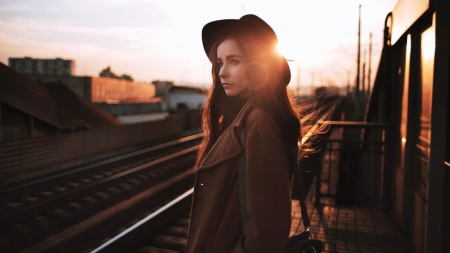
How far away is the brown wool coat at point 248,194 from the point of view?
5.06ft

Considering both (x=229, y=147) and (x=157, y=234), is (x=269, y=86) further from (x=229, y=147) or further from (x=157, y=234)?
(x=157, y=234)

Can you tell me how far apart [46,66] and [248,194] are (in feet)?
109

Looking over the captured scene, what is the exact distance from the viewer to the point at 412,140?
455 cm

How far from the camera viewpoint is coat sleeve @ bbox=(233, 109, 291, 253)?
5.02 ft

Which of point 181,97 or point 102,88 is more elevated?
point 102,88

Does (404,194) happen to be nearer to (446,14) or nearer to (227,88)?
(446,14)

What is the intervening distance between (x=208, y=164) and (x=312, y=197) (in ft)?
25.1

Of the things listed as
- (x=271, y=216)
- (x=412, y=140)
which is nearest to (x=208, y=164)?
(x=271, y=216)

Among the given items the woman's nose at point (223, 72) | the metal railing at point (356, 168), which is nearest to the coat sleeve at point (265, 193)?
the woman's nose at point (223, 72)

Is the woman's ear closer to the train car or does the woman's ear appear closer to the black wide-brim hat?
the black wide-brim hat

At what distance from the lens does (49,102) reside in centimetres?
1706

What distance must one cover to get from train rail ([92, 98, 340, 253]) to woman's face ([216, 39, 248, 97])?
8.85ft

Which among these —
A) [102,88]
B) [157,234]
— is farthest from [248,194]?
[102,88]

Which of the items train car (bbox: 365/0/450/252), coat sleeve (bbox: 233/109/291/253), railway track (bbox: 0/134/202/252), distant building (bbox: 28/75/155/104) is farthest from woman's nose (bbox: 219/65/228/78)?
distant building (bbox: 28/75/155/104)
